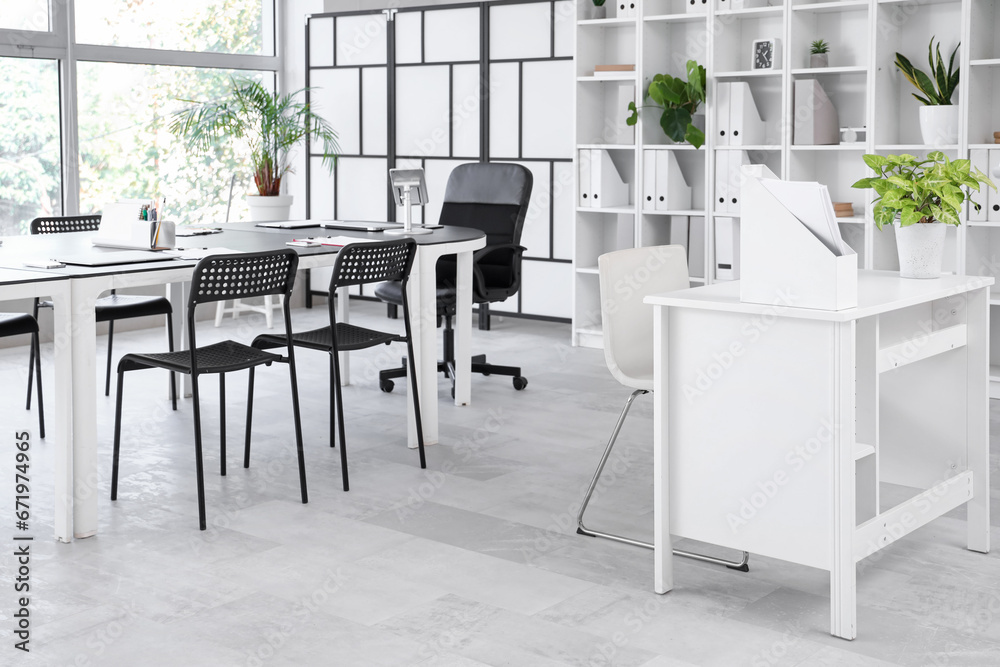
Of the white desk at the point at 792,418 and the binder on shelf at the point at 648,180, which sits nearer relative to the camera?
the white desk at the point at 792,418

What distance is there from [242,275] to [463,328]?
1.54 metres

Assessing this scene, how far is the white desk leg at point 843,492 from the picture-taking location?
268 cm

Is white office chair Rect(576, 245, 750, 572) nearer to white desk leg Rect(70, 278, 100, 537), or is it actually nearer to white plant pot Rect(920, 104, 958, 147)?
white desk leg Rect(70, 278, 100, 537)

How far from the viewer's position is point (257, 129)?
816 centimetres

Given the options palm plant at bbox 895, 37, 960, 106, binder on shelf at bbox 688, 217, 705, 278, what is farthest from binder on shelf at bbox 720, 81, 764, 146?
palm plant at bbox 895, 37, 960, 106

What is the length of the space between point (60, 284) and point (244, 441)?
1339mm

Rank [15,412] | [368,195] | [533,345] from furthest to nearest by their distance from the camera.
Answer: [368,195]
[533,345]
[15,412]

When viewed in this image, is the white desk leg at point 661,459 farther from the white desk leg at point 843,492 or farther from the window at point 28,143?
the window at point 28,143

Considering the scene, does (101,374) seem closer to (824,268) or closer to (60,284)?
(60,284)

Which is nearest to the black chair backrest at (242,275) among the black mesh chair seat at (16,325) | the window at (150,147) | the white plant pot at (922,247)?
the black mesh chair seat at (16,325)

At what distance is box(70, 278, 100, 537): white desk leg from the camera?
3.40 meters

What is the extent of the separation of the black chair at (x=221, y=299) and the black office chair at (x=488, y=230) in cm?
164

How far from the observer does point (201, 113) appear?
25.0 feet

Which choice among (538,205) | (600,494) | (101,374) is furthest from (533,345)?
(600,494)
